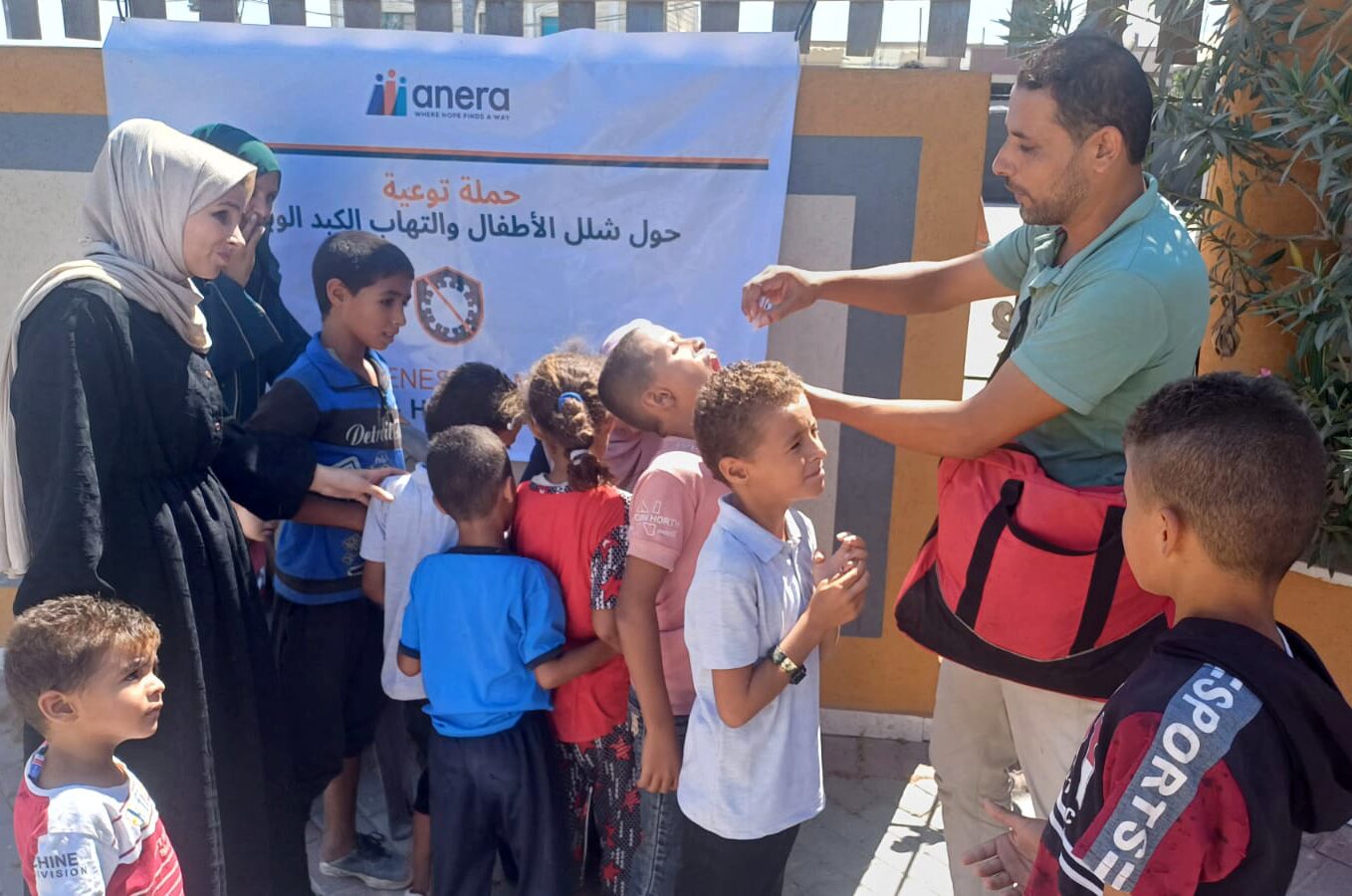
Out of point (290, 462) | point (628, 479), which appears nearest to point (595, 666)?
point (628, 479)

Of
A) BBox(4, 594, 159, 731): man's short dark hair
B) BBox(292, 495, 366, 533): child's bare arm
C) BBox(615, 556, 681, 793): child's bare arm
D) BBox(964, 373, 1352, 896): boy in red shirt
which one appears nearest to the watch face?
BBox(292, 495, 366, 533): child's bare arm

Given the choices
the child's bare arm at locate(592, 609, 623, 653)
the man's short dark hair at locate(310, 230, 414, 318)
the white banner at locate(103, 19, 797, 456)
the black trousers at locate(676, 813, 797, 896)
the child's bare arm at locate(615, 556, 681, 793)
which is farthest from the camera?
the white banner at locate(103, 19, 797, 456)

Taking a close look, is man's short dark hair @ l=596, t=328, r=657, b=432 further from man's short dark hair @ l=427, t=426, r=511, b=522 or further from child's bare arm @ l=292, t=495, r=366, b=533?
child's bare arm @ l=292, t=495, r=366, b=533

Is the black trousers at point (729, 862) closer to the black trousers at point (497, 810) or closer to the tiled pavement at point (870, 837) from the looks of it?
the black trousers at point (497, 810)

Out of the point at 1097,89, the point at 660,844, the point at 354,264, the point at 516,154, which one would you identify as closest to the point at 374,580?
the point at 354,264

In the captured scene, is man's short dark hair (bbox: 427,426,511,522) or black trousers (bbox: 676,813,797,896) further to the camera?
man's short dark hair (bbox: 427,426,511,522)

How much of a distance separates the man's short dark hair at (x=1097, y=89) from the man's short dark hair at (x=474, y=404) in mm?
1495

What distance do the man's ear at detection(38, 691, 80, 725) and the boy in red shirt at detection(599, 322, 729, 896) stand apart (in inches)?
39.8

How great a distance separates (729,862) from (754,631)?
1.61 feet

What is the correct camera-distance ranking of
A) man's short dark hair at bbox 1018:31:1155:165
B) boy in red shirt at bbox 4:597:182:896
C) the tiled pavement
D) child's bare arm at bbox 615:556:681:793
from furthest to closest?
1. the tiled pavement
2. child's bare arm at bbox 615:556:681:793
3. man's short dark hair at bbox 1018:31:1155:165
4. boy in red shirt at bbox 4:597:182:896

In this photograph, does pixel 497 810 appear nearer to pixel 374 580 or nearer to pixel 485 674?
pixel 485 674

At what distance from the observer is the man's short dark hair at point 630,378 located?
229 cm

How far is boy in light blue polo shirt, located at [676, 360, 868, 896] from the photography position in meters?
1.87

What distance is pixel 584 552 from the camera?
7.68 ft
